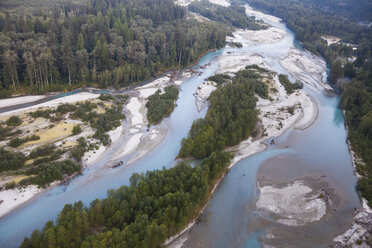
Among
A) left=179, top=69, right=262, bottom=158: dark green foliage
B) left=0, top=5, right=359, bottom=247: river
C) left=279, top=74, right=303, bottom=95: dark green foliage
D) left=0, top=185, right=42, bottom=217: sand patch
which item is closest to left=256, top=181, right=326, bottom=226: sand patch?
left=0, top=5, right=359, bottom=247: river

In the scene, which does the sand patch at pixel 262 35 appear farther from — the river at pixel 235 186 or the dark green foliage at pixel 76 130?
the dark green foliage at pixel 76 130

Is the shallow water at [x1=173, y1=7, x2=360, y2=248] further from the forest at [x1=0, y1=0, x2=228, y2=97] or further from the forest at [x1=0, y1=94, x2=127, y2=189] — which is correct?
the forest at [x1=0, y1=0, x2=228, y2=97]

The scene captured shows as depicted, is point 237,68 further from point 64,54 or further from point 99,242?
point 99,242

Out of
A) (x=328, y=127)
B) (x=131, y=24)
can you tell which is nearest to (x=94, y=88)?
(x=131, y=24)

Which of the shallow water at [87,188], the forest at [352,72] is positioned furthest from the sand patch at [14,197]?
the forest at [352,72]

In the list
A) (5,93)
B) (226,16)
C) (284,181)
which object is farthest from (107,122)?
(226,16)

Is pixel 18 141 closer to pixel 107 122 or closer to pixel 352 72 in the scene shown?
pixel 107 122

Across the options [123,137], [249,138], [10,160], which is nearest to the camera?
[10,160]
